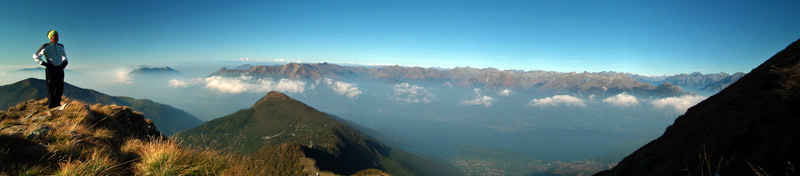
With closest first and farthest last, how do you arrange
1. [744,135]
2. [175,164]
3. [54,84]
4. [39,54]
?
[175,164] → [744,135] → [39,54] → [54,84]

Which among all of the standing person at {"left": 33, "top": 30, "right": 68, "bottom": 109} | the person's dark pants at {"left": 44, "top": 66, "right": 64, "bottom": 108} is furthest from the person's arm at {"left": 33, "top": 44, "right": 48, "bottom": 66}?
the person's dark pants at {"left": 44, "top": 66, "right": 64, "bottom": 108}

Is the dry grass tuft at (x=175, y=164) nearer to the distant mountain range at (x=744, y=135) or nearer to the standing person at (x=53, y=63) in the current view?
the standing person at (x=53, y=63)

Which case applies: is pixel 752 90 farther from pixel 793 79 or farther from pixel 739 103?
pixel 793 79

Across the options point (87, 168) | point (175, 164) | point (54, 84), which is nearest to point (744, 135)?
point (175, 164)

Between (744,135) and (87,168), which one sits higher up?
(744,135)

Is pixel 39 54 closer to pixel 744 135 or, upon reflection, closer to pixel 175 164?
pixel 175 164

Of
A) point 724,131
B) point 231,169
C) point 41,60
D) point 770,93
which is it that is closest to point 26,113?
point 41,60

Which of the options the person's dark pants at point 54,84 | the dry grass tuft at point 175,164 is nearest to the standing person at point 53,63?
the person's dark pants at point 54,84
